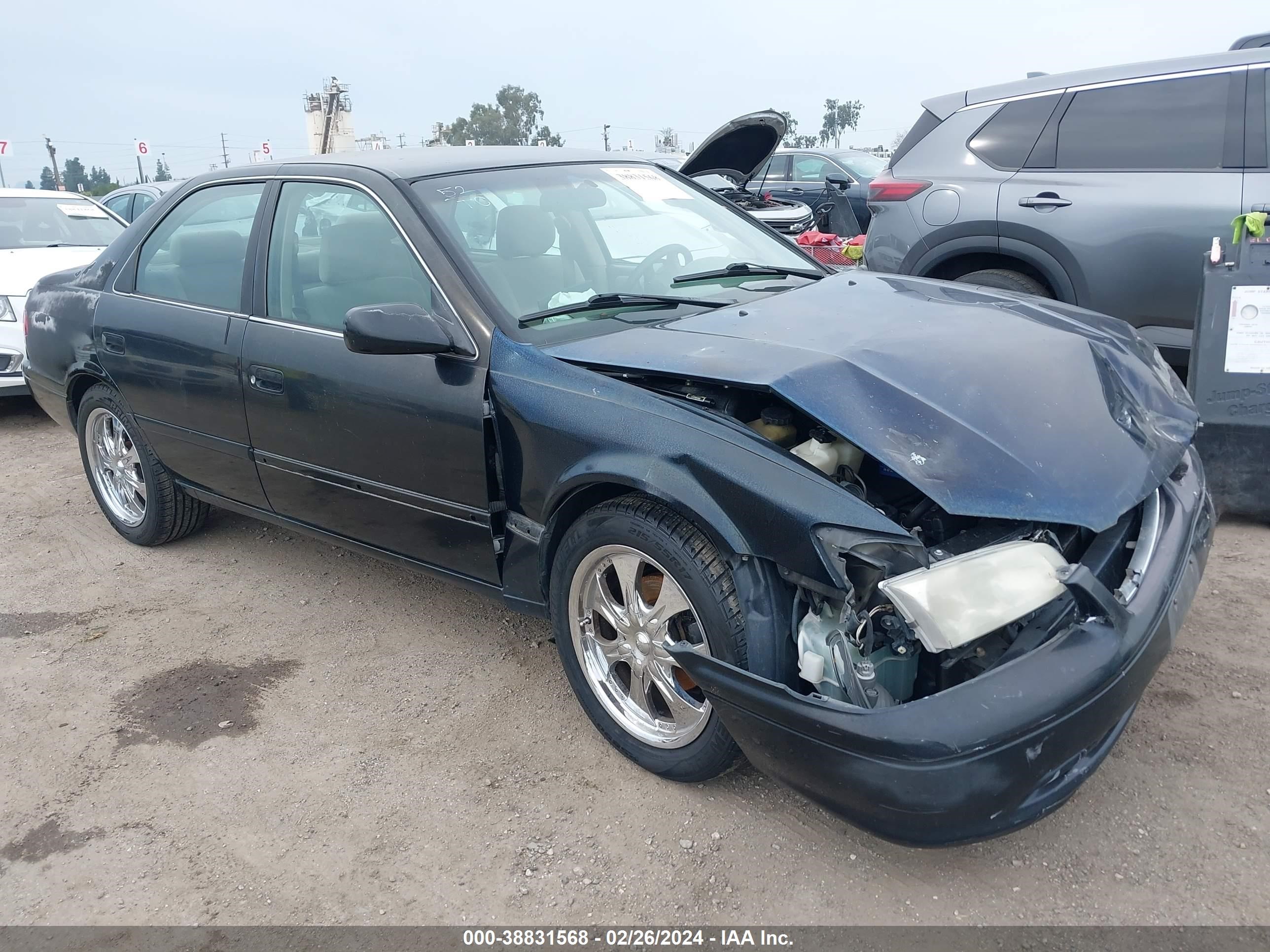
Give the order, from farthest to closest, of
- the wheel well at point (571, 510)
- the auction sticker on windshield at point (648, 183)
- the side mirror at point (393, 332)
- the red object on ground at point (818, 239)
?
the red object on ground at point (818, 239) → the auction sticker on windshield at point (648, 183) → the side mirror at point (393, 332) → the wheel well at point (571, 510)

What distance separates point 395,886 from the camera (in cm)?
243

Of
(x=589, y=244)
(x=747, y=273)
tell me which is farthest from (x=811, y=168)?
(x=589, y=244)

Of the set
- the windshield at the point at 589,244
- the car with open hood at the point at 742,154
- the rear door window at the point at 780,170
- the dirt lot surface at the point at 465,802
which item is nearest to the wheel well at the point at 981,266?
the car with open hood at the point at 742,154

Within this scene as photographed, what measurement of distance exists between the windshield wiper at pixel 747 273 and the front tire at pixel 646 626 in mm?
1107

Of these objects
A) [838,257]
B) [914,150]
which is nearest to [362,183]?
[914,150]

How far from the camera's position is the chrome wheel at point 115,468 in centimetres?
463

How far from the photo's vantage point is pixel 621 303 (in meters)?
3.10

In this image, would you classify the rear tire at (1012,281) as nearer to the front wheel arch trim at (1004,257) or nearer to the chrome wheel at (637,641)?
the front wheel arch trim at (1004,257)

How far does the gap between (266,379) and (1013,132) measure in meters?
4.16

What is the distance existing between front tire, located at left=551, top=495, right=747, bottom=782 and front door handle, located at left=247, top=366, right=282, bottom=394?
1323mm

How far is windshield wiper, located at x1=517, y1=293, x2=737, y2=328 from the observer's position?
306 cm

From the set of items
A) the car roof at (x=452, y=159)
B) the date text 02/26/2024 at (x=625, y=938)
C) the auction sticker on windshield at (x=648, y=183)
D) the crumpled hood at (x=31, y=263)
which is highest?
the car roof at (x=452, y=159)

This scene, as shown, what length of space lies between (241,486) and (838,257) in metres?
5.77

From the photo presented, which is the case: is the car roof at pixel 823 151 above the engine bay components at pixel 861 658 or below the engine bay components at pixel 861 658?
above
